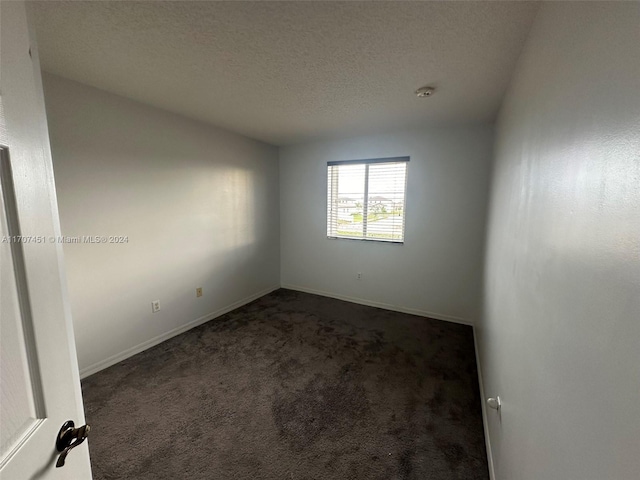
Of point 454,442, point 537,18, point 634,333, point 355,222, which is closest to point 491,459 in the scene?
point 454,442

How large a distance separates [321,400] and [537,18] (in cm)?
252

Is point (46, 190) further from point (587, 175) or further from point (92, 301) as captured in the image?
point (92, 301)

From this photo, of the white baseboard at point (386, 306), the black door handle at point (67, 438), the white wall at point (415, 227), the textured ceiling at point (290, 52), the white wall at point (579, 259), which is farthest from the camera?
the white baseboard at point (386, 306)

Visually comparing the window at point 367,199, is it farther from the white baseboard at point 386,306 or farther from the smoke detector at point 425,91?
the smoke detector at point 425,91

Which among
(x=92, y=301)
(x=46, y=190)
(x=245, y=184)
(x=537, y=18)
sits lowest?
(x=92, y=301)

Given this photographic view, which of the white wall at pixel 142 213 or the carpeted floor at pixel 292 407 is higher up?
the white wall at pixel 142 213

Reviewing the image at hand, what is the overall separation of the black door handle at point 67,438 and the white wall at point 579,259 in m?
1.12

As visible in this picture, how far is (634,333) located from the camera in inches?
16.6

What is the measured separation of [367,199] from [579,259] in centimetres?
307

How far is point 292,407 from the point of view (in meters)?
1.90

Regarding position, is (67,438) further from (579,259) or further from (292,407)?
(292,407)

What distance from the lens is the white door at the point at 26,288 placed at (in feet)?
1.67

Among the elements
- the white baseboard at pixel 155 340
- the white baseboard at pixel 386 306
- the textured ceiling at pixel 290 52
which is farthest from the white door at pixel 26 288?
the white baseboard at pixel 386 306

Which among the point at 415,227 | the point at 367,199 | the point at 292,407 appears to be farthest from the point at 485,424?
the point at 367,199
